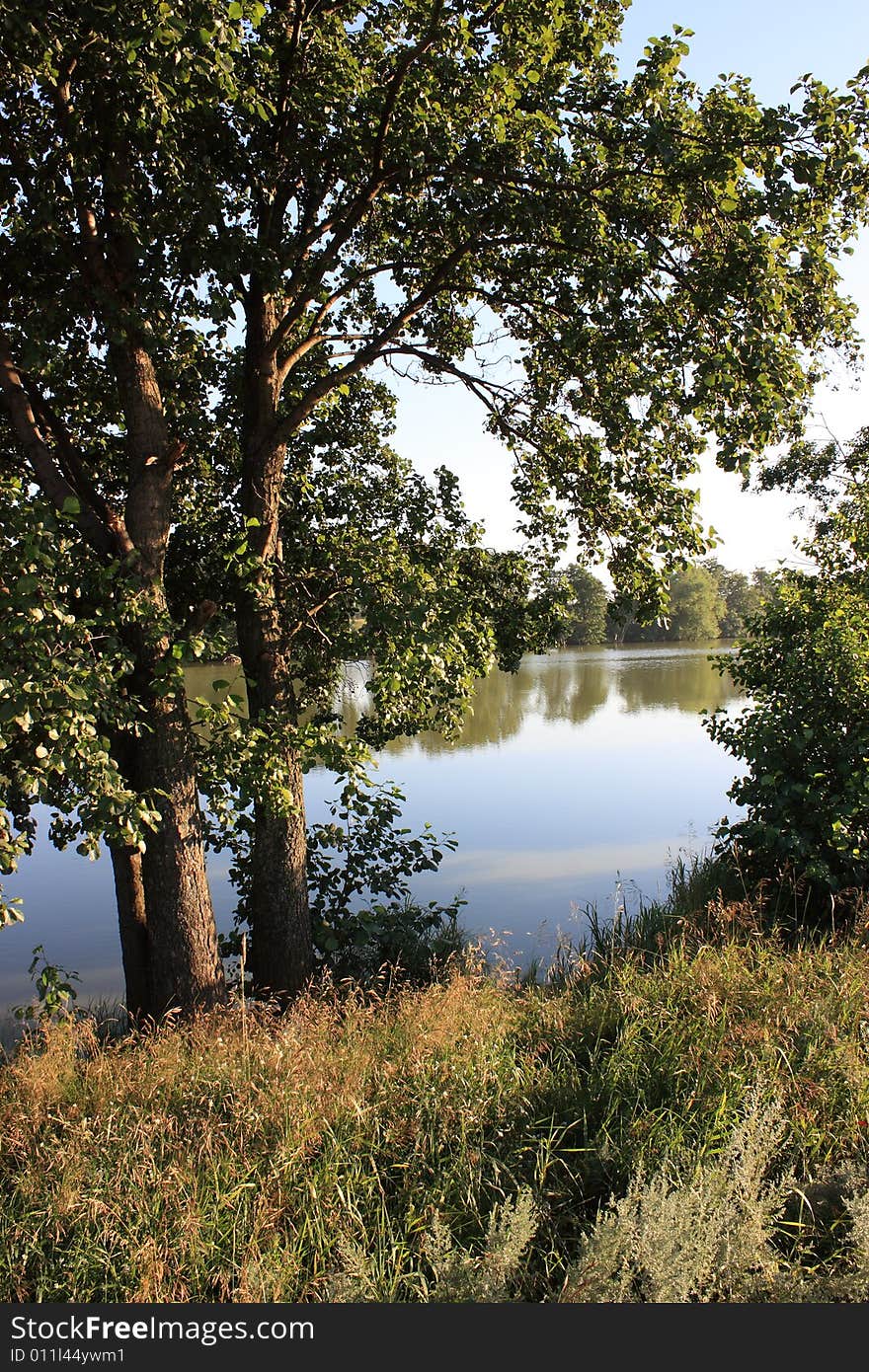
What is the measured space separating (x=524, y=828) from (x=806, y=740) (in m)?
6.77

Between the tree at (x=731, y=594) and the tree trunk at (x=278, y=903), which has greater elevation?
the tree at (x=731, y=594)

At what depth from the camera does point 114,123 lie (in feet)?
19.0

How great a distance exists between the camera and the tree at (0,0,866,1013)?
5.51 meters

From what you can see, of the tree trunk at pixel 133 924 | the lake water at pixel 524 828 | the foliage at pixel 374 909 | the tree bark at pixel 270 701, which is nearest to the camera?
the tree trunk at pixel 133 924

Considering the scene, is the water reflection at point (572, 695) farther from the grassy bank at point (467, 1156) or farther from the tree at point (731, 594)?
the tree at point (731, 594)

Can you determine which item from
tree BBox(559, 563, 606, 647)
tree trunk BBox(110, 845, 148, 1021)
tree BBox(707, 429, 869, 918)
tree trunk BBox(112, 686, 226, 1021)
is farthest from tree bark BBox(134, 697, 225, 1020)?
tree BBox(559, 563, 606, 647)

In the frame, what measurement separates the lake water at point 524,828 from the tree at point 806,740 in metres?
2.10

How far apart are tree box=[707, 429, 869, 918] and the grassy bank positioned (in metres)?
2.54

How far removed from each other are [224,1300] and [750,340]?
539 centimetres

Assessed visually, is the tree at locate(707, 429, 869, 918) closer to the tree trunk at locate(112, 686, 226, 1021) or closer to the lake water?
the lake water

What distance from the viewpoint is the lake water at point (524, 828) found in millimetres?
9969

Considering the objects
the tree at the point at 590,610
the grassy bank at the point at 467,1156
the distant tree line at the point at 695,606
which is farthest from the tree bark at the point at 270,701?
the distant tree line at the point at 695,606

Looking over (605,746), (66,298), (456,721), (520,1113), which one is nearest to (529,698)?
(605,746)

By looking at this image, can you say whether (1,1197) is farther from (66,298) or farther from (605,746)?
(605,746)
